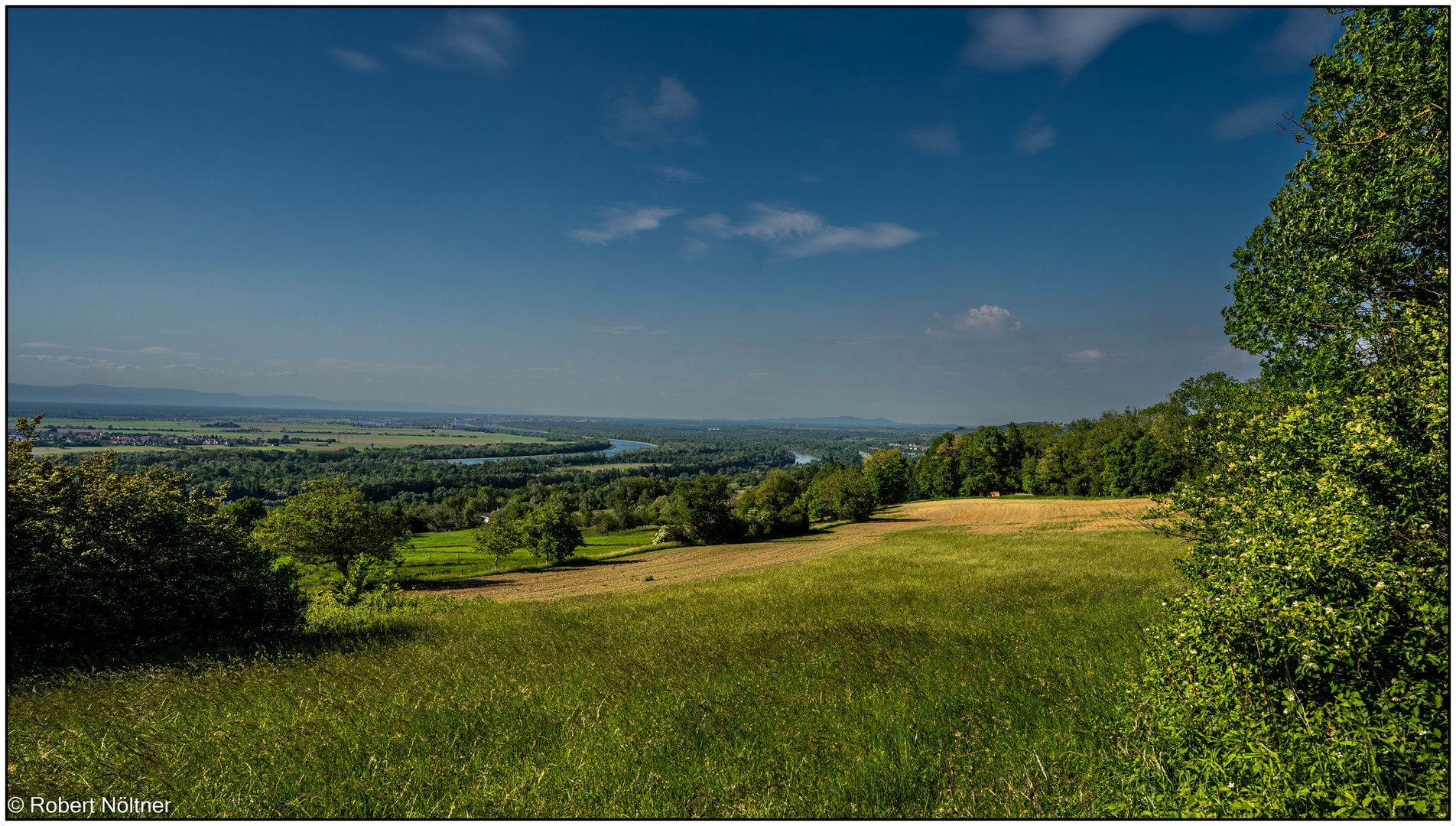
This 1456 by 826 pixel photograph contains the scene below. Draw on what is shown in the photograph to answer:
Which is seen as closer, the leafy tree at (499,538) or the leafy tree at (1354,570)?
the leafy tree at (1354,570)

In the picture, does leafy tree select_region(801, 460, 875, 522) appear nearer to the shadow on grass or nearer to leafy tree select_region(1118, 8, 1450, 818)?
leafy tree select_region(1118, 8, 1450, 818)

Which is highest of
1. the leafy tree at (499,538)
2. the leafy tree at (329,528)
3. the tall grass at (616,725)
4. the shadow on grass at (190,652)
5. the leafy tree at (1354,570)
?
the leafy tree at (1354,570)

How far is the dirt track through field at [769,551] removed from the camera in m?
33.3

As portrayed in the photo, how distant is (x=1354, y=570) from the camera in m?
4.28

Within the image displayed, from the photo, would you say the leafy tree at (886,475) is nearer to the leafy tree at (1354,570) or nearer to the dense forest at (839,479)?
the dense forest at (839,479)

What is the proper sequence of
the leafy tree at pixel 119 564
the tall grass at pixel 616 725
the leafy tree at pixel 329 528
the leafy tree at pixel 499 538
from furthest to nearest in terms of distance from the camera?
the leafy tree at pixel 499 538, the leafy tree at pixel 329 528, the leafy tree at pixel 119 564, the tall grass at pixel 616 725

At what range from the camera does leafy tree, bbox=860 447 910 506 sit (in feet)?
265

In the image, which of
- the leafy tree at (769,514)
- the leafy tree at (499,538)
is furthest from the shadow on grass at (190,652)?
the leafy tree at (769,514)

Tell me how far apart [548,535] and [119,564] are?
1590 inches

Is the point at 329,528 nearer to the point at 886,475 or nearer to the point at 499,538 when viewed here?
the point at 499,538

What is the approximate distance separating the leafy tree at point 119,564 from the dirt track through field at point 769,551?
52.4 feet

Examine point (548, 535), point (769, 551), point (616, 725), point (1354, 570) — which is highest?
point (1354, 570)

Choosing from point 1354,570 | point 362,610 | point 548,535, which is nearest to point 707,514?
point 548,535

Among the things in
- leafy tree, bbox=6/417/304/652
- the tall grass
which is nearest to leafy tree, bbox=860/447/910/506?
the tall grass
